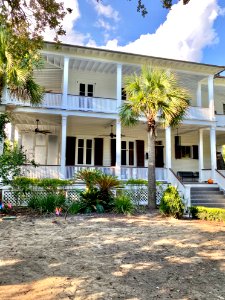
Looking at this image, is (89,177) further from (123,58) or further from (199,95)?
(199,95)

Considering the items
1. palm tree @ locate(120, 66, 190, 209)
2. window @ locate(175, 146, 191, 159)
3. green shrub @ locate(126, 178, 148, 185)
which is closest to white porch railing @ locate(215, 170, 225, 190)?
window @ locate(175, 146, 191, 159)

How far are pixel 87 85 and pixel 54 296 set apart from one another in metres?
15.5

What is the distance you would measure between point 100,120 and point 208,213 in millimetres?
8203

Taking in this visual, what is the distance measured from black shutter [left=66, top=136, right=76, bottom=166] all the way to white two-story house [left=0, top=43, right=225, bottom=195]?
0.07m

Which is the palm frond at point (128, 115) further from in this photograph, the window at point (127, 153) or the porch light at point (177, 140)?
the porch light at point (177, 140)

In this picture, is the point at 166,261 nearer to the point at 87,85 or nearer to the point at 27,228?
the point at 27,228

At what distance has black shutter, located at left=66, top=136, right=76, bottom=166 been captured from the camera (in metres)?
18.0

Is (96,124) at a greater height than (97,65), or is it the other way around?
(97,65)

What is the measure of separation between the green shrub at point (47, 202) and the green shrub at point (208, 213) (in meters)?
5.66

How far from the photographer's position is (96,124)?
59.0 ft

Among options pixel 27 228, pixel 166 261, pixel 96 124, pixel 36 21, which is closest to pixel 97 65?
pixel 96 124

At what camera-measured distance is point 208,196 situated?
14.9 m

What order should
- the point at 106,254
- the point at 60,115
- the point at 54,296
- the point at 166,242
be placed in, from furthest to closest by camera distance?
the point at 60,115
the point at 166,242
the point at 106,254
the point at 54,296

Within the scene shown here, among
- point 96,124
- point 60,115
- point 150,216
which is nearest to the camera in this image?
point 150,216
